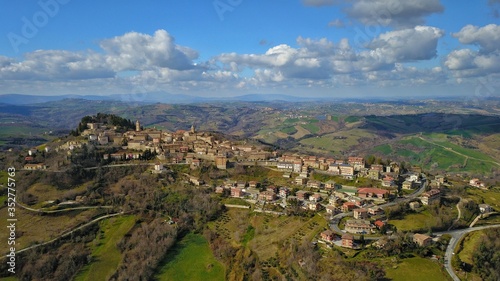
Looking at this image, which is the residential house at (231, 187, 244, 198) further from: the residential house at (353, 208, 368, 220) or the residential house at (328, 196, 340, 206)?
the residential house at (353, 208, 368, 220)

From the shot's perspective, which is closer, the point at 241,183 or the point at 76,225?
the point at 76,225

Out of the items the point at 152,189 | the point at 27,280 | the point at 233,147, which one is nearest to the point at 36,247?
the point at 27,280

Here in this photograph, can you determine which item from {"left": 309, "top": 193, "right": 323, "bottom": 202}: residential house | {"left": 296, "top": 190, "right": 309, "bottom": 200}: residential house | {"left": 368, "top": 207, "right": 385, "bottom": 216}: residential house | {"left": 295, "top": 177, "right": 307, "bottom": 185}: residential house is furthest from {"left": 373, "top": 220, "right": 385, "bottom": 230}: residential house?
{"left": 295, "top": 177, "right": 307, "bottom": 185}: residential house

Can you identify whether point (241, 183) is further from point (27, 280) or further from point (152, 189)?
point (27, 280)

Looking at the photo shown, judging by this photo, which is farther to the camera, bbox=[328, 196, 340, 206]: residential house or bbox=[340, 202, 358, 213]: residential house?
bbox=[328, 196, 340, 206]: residential house

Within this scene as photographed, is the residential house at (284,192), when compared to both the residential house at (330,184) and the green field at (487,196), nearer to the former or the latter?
the residential house at (330,184)

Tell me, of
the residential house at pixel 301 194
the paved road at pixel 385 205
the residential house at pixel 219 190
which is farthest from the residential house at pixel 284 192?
the paved road at pixel 385 205
